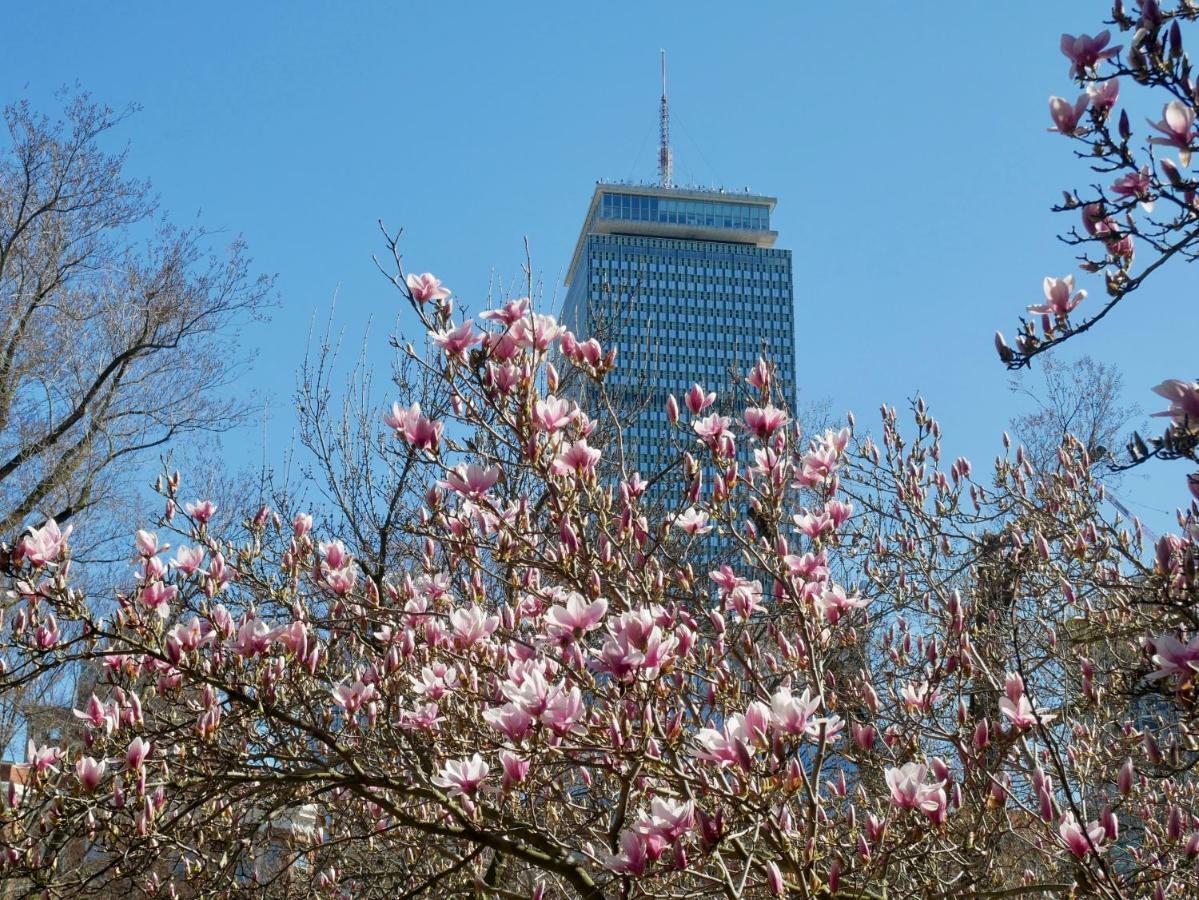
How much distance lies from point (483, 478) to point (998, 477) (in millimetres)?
2701

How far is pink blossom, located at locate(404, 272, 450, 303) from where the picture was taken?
2.46m

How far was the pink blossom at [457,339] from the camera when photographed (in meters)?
2.36

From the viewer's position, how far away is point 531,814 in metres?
2.49

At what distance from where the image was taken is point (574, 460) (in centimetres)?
242

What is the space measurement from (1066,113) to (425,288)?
1.41 metres

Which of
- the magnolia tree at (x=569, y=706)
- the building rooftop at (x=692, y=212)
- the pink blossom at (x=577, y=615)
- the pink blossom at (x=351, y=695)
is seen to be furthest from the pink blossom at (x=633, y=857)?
the building rooftop at (x=692, y=212)

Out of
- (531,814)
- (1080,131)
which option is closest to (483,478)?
(531,814)

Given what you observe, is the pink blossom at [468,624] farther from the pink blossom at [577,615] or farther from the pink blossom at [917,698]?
the pink blossom at [917,698]

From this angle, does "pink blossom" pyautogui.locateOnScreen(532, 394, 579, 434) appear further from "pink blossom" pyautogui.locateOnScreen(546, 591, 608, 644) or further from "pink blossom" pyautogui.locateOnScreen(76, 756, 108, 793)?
"pink blossom" pyautogui.locateOnScreen(76, 756, 108, 793)

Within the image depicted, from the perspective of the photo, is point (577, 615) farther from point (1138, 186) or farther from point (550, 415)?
point (1138, 186)

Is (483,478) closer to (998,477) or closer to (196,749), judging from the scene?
(196,749)

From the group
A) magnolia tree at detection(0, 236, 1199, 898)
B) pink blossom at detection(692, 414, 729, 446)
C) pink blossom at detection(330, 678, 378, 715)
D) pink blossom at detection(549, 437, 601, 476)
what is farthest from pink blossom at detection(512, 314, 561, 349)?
pink blossom at detection(330, 678, 378, 715)

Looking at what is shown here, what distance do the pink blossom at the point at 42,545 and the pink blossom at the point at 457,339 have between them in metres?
1.12

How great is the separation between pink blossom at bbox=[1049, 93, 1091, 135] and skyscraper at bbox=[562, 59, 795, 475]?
20.3ft
